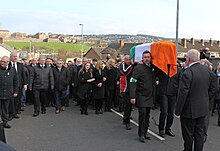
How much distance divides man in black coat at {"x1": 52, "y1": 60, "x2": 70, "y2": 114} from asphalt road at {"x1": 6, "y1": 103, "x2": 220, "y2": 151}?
101 cm

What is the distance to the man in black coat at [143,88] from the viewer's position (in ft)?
24.5

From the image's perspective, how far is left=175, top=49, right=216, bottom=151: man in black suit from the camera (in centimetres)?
571

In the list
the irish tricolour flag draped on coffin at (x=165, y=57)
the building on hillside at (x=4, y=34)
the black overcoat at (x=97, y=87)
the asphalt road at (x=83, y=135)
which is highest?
the building on hillside at (x=4, y=34)

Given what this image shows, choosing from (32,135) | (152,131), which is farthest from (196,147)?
(32,135)

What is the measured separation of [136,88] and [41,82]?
4668 mm

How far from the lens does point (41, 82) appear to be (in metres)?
11.1

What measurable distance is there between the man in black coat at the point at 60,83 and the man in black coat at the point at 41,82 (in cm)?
26

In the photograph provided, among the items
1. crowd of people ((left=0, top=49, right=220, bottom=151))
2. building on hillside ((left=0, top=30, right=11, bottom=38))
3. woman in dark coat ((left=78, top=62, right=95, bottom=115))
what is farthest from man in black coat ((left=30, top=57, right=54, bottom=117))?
building on hillside ((left=0, top=30, right=11, bottom=38))

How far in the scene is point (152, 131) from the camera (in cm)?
854

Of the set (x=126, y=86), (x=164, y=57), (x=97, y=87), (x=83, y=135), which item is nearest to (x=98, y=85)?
(x=97, y=87)

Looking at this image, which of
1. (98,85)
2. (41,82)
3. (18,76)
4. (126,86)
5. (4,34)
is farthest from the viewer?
(4,34)

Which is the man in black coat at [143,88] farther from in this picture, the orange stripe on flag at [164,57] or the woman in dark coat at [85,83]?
the woman in dark coat at [85,83]

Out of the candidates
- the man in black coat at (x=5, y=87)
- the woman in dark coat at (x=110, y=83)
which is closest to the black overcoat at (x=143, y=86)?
the man in black coat at (x=5, y=87)

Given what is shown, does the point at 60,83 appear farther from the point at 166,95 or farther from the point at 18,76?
the point at 166,95
